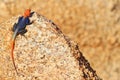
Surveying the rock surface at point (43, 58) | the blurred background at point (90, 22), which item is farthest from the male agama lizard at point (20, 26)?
the blurred background at point (90, 22)

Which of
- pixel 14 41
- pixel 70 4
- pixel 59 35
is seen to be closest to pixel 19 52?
pixel 14 41

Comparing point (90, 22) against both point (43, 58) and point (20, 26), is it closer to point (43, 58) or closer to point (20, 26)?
point (20, 26)

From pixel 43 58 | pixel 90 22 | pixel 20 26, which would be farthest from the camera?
pixel 90 22

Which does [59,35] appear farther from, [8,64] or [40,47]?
[8,64]

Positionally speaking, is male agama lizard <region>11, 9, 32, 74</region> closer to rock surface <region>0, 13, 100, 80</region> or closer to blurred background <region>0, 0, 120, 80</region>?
rock surface <region>0, 13, 100, 80</region>

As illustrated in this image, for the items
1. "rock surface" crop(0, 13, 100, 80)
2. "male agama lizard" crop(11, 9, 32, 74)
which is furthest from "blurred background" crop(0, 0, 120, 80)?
"rock surface" crop(0, 13, 100, 80)

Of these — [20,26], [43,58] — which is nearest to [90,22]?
[20,26]

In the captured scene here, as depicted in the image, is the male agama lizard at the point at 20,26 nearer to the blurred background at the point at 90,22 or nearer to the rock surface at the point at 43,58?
the rock surface at the point at 43,58
